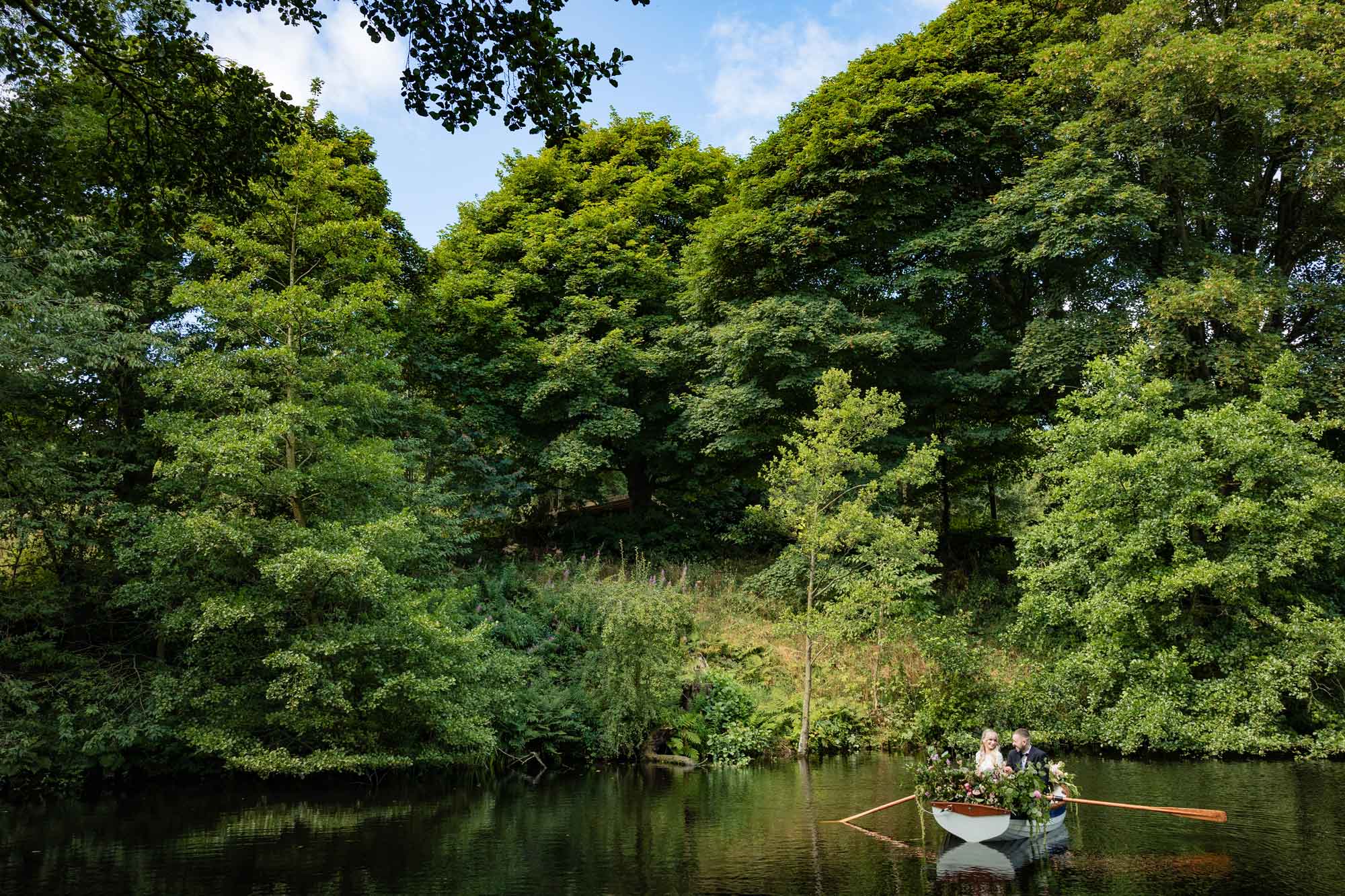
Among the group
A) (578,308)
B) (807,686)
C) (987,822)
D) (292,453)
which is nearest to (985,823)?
(987,822)

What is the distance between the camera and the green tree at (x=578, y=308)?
26.3 m

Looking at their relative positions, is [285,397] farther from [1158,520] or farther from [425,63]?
[1158,520]

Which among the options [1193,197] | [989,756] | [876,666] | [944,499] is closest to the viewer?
[989,756]

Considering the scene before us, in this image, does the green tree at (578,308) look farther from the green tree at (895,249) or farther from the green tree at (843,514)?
the green tree at (843,514)

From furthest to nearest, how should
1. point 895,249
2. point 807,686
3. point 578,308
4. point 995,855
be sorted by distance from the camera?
1. point 578,308
2. point 895,249
3. point 807,686
4. point 995,855

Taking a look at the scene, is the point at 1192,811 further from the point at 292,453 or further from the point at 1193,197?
A: the point at 1193,197

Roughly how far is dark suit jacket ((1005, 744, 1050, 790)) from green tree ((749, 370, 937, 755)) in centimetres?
598

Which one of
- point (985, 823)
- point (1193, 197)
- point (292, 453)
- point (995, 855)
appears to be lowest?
point (995, 855)

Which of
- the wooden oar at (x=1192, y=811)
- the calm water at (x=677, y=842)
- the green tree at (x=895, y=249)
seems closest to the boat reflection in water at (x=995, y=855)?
the calm water at (x=677, y=842)

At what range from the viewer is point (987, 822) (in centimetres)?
1041

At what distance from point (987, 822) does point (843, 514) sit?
8.80 m

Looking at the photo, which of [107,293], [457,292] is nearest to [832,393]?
[457,292]

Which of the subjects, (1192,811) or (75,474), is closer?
(1192,811)

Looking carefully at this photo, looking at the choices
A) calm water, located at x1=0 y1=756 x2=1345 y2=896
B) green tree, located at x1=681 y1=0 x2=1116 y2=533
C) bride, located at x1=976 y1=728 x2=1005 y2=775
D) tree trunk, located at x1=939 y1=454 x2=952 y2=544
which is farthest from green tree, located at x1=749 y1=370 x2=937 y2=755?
tree trunk, located at x1=939 y1=454 x2=952 y2=544
